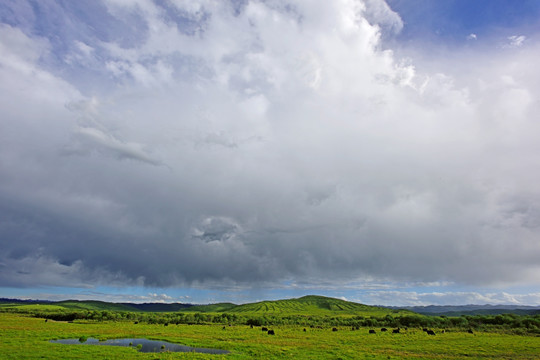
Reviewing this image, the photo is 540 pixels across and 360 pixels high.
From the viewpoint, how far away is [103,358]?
43.5 meters

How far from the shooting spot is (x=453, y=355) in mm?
51531

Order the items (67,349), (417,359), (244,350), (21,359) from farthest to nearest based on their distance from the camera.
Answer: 1. (244,350)
2. (67,349)
3. (417,359)
4. (21,359)

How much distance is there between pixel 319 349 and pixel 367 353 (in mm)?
8977

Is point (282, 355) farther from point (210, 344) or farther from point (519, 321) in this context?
point (519, 321)

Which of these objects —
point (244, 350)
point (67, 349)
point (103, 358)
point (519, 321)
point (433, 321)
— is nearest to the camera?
point (103, 358)

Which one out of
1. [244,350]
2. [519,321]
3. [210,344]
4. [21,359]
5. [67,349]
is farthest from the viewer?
[519,321]

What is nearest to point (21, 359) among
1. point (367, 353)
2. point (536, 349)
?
point (367, 353)

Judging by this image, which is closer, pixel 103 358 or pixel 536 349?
pixel 103 358

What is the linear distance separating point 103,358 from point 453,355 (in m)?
55.2

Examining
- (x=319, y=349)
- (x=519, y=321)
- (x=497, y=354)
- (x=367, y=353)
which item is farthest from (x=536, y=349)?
(x=519, y=321)

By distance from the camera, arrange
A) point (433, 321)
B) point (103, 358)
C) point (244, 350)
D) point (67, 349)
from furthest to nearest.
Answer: point (433, 321) → point (244, 350) → point (67, 349) → point (103, 358)

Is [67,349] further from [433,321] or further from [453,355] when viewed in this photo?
[433,321]

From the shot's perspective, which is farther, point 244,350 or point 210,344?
point 210,344

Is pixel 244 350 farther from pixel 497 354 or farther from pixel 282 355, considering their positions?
pixel 497 354
